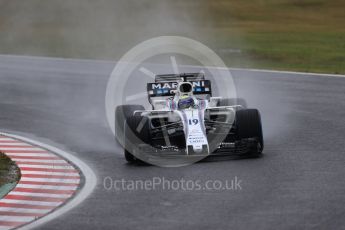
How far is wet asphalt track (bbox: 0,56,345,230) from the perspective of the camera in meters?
9.41

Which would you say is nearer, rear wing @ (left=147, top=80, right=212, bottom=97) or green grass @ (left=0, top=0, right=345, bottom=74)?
rear wing @ (left=147, top=80, right=212, bottom=97)

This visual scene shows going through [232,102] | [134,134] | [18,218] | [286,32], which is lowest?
[18,218]

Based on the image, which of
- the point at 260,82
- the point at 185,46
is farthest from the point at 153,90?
the point at 185,46

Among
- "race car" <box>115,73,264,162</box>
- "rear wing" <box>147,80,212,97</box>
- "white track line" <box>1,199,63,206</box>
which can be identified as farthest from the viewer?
"rear wing" <box>147,80,212,97</box>

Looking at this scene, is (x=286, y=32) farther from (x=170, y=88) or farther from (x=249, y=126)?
(x=249, y=126)

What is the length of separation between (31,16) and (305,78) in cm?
2233

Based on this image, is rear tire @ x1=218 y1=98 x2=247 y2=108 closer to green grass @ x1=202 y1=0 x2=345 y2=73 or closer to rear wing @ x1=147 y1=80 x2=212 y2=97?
rear wing @ x1=147 y1=80 x2=212 y2=97

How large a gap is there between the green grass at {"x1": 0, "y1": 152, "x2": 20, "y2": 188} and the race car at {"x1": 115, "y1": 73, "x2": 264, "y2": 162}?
1706 mm

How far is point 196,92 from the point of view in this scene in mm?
14742

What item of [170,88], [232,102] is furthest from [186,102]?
[232,102]

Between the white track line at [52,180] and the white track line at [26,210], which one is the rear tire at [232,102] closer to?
the white track line at [52,180]

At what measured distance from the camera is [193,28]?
38219 mm

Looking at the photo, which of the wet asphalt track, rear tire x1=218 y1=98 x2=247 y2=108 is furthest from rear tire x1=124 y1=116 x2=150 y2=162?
rear tire x1=218 y1=98 x2=247 y2=108

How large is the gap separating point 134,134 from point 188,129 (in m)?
0.85
